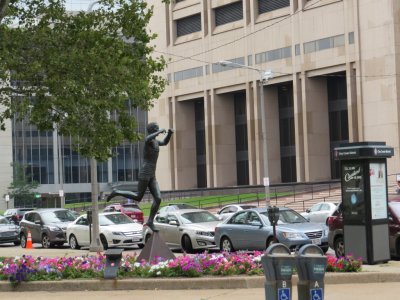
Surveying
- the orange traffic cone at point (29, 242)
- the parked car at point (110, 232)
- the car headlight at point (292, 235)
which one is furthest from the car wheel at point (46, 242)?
the car headlight at point (292, 235)

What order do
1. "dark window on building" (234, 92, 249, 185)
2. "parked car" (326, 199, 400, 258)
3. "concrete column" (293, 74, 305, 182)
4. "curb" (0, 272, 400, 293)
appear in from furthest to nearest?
"dark window on building" (234, 92, 249, 185)
"concrete column" (293, 74, 305, 182)
"parked car" (326, 199, 400, 258)
"curb" (0, 272, 400, 293)

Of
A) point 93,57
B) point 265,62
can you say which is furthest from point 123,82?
point 265,62

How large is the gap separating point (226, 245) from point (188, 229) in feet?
8.46

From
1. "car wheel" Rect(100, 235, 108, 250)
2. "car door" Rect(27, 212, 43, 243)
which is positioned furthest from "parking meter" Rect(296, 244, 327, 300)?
"car door" Rect(27, 212, 43, 243)

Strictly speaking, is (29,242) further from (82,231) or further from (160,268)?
(160,268)

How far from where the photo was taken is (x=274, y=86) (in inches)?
3201

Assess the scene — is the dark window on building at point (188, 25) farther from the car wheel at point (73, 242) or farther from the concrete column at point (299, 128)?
the car wheel at point (73, 242)

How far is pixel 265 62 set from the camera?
7850 cm

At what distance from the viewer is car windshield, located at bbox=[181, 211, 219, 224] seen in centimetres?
2928

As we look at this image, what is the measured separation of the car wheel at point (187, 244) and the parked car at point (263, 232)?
1.90m

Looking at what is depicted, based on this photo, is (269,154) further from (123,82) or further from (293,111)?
(123,82)

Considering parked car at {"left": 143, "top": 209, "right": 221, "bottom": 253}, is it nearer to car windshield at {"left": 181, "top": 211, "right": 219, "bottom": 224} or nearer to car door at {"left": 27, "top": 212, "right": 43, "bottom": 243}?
car windshield at {"left": 181, "top": 211, "right": 219, "bottom": 224}

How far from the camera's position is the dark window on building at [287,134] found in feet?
Result: 269

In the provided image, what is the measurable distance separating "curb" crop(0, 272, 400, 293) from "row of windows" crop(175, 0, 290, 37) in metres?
63.8
